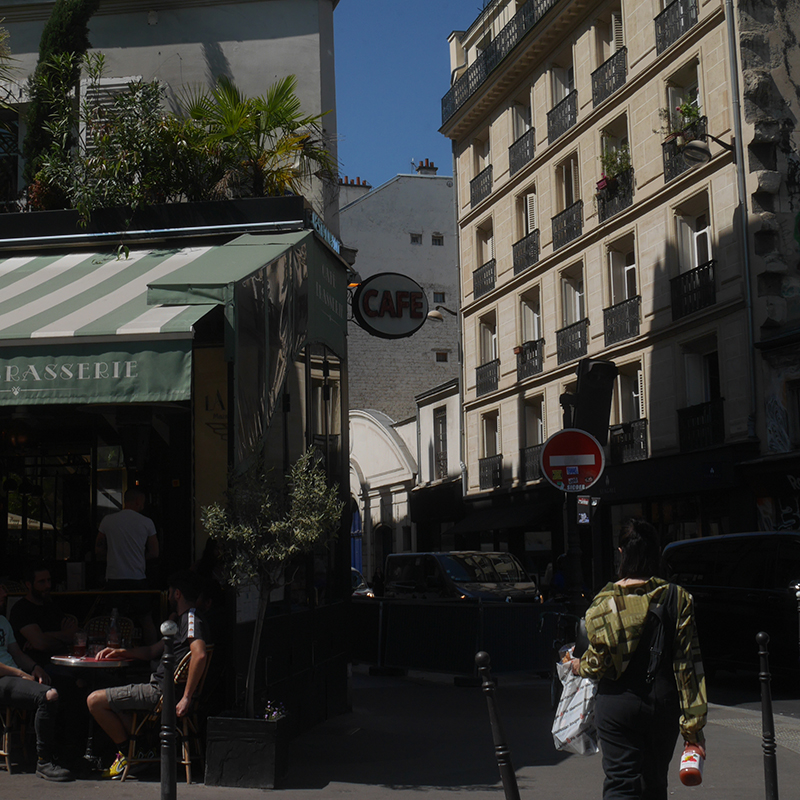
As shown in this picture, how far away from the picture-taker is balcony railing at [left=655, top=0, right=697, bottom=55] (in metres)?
25.2

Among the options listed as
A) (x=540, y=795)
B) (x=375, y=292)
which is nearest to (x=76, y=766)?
(x=540, y=795)

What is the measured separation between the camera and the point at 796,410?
71.8 feet

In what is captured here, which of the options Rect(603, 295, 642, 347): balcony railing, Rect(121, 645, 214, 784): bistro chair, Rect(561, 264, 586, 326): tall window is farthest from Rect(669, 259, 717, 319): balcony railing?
Rect(121, 645, 214, 784): bistro chair

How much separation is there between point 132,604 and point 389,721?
10.1 feet

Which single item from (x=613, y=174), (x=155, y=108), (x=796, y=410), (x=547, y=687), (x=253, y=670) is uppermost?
(x=613, y=174)

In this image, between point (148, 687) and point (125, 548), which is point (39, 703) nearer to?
point (148, 687)

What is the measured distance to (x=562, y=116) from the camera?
102ft

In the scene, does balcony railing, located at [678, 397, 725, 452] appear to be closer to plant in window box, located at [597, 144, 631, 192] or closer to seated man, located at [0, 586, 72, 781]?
plant in window box, located at [597, 144, 631, 192]

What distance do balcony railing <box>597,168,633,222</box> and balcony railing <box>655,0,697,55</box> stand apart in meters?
3.23

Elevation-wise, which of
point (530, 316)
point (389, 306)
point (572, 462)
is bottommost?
point (572, 462)

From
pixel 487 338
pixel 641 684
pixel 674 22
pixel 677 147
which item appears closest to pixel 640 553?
pixel 641 684

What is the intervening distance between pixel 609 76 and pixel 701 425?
10.5 m

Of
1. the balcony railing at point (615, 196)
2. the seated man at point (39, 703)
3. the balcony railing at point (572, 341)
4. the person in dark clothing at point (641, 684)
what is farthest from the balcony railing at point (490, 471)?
the person in dark clothing at point (641, 684)

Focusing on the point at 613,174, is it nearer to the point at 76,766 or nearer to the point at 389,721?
the point at 389,721
